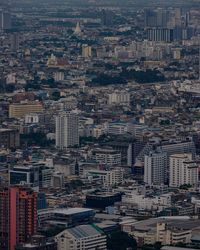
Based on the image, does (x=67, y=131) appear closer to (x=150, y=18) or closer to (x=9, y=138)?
(x=9, y=138)

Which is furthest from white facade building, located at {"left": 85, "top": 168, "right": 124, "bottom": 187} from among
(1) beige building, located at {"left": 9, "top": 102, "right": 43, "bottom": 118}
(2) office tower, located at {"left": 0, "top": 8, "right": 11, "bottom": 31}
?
(2) office tower, located at {"left": 0, "top": 8, "right": 11, "bottom": 31}

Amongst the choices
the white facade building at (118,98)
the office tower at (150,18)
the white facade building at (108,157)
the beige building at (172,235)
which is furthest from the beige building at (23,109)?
the office tower at (150,18)

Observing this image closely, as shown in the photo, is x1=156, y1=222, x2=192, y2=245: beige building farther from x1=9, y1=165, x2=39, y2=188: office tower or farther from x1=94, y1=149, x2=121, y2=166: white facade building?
x1=94, y1=149, x2=121, y2=166: white facade building

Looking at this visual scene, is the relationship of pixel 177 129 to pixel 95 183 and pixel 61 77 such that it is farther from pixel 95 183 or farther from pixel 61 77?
pixel 61 77

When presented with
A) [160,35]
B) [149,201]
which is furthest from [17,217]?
[160,35]

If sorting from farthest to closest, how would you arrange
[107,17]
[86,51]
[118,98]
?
1. [107,17]
2. [86,51]
3. [118,98]

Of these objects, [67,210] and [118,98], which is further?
[118,98]
